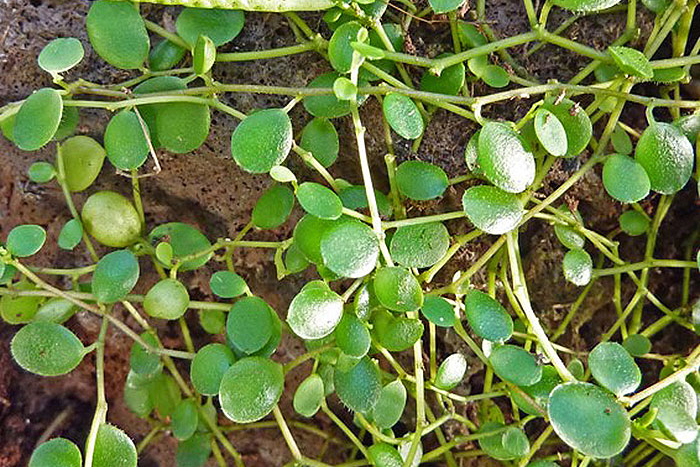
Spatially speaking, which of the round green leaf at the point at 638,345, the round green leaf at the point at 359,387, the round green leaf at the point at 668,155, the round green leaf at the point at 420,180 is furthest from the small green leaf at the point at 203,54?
the round green leaf at the point at 638,345

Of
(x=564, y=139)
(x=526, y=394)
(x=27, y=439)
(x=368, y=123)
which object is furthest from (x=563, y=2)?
(x=27, y=439)

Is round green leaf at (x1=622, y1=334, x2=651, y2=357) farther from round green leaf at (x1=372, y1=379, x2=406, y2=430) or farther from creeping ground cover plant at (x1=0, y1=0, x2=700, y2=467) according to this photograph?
round green leaf at (x1=372, y1=379, x2=406, y2=430)

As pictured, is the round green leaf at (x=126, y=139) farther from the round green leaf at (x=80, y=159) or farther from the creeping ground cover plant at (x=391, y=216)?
the round green leaf at (x=80, y=159)

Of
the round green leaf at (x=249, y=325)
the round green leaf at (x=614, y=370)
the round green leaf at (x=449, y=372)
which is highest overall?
the round green leaf at (x=614, y=370)

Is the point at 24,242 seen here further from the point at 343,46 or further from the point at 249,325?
the point at 343,46

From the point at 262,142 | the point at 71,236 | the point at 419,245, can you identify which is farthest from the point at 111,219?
A: the point at 419,245
